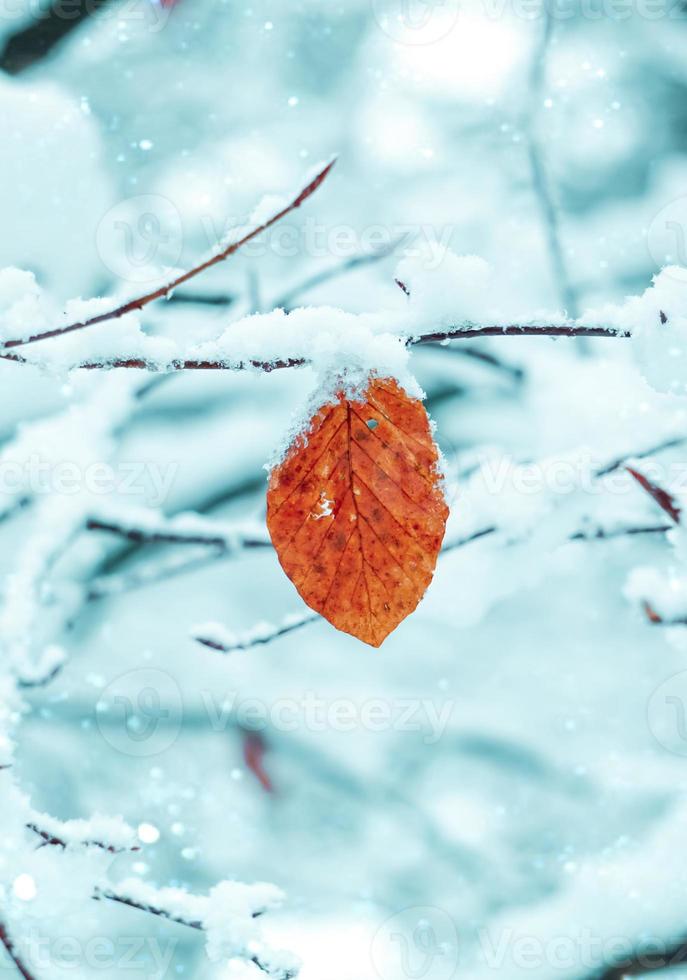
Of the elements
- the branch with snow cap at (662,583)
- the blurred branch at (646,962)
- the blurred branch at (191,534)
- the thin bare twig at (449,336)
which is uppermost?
the thin bare twig at (449,336)

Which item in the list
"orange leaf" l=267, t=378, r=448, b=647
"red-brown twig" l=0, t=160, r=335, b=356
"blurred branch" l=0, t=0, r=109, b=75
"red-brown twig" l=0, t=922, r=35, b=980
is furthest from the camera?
"blurred branch" l=0, t=0, r=109, b=75

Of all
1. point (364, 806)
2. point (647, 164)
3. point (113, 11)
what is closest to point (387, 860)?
point (364, 806)

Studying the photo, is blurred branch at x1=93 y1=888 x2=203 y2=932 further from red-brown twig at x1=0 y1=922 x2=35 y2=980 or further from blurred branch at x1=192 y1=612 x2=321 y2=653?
blurred branch at x1=192 y1=612 x2=321 y2=653

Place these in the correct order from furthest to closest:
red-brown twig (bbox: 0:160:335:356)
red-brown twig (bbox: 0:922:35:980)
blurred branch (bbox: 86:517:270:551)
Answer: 1. blurred branch (bbox: 86:517:270:551)
2. red-brown twig (bbox: 0:922:35:980)
3. red-brown twig (bbox: 0:160:335:356)

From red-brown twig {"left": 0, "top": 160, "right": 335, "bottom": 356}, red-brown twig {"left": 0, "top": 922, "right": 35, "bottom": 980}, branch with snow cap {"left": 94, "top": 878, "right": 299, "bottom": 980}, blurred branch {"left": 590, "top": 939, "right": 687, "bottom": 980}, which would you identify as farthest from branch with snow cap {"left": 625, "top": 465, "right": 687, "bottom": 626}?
blurred branch {"left": 590, "top": 939, "right": 687, "bottom": 980}

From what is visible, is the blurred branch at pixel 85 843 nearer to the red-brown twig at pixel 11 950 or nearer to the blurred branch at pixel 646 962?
the red-brown twig at pixel 11 950

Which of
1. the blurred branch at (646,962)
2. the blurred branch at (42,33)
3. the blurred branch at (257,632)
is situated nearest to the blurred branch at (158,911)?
the blurred branch at (257,632)

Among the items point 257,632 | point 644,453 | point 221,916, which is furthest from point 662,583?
point 221,916

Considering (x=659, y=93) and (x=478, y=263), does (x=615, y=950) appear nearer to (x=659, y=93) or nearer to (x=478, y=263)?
(x=478, y=263)
